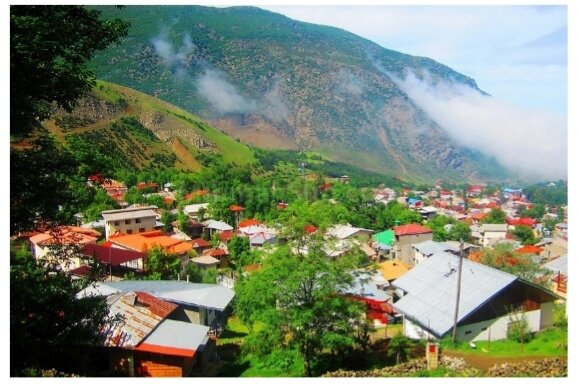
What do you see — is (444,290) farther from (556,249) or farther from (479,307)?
(556,249)

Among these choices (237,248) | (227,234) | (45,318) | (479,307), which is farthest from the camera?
(227,234)

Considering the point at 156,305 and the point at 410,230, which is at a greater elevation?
the point at 410,230

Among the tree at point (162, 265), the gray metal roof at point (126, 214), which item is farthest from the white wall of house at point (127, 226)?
the tree at point (162, 265)

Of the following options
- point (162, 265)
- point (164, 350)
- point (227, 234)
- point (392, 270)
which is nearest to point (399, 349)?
point (164, 350)

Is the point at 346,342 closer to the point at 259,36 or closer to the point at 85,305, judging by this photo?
the point at 85,305

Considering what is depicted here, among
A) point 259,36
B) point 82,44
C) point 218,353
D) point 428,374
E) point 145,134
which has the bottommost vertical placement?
point 218,353

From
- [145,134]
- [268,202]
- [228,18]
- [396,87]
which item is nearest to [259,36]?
[228,18]

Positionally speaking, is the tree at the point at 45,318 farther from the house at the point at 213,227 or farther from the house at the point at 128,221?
the house at the point at 213,227

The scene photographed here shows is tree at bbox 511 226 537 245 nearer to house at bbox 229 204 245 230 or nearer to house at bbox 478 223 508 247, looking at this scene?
house at bbox 478 223 508 247
